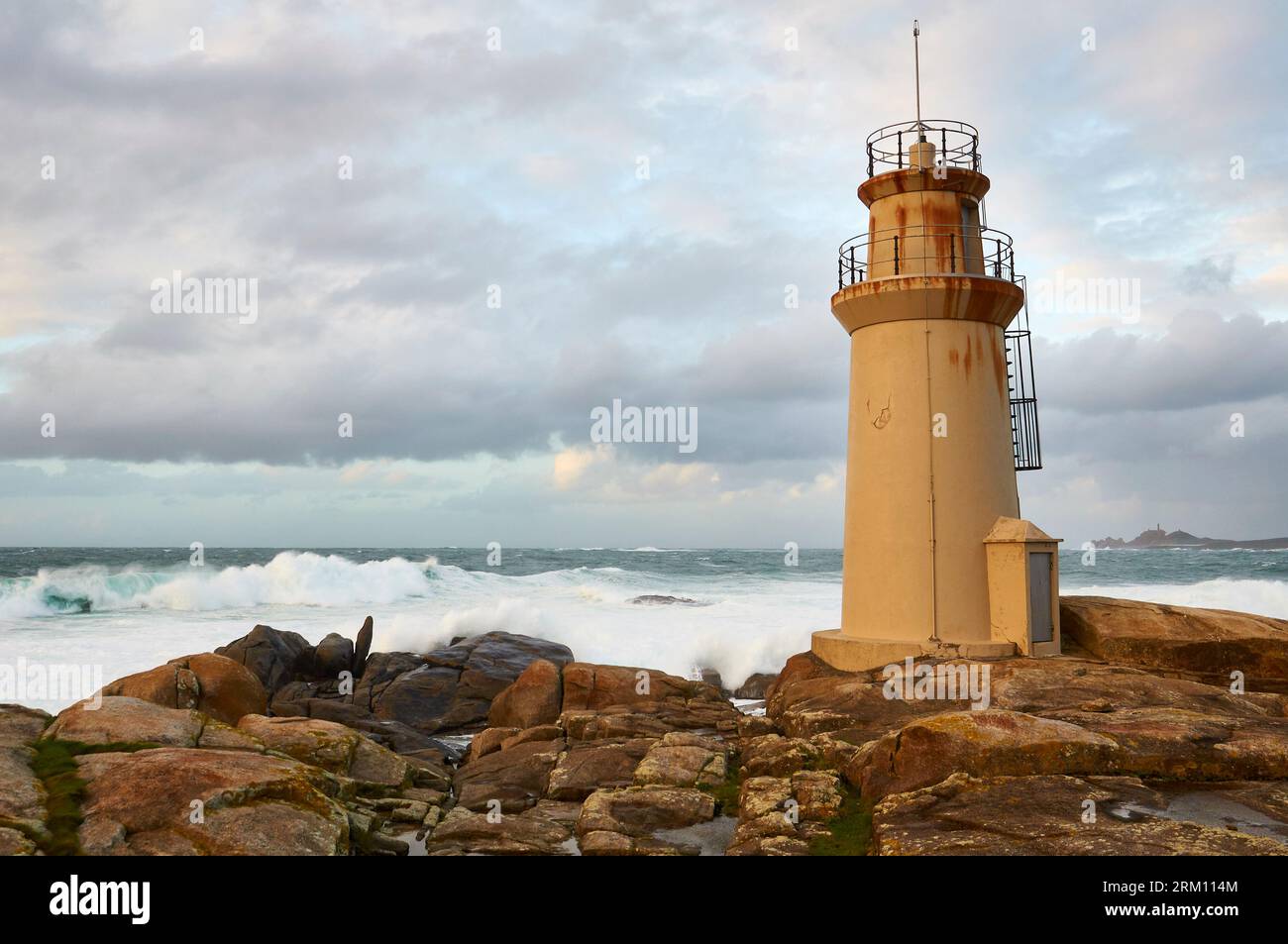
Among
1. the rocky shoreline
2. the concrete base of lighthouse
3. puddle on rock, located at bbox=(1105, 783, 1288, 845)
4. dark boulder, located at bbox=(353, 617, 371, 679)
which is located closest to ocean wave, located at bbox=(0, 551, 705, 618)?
dark boulder, located at bbox=(353, 617, 371, 679)

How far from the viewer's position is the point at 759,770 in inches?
365

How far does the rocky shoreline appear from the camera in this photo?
21.9 feet

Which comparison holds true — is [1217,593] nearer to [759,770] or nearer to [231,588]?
[231,588]

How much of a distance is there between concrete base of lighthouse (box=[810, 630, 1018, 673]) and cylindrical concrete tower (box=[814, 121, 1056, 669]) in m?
0.02

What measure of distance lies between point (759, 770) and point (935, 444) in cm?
567

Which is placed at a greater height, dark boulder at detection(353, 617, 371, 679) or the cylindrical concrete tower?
the cylindrical concrete tower

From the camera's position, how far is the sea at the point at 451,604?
25844 millimetres

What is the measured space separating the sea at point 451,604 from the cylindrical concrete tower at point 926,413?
6394mm

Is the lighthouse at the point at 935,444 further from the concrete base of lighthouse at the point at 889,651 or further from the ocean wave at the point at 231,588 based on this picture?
the ocean wave at the point at 231,588

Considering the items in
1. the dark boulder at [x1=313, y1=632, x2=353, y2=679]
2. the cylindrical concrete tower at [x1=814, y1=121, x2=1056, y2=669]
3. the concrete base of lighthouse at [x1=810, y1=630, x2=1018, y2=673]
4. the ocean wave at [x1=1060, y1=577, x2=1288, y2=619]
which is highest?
the cylindrical concrete tower at [x1=814, y1=121, x2=1056, y2=669]

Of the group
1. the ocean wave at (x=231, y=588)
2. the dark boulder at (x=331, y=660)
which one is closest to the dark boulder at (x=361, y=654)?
the dark boulder at (x=331, y=660)

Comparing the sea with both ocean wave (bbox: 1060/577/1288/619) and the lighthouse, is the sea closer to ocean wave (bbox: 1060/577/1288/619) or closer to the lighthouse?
ocean wave (bbox: 1060/577/1288/619)

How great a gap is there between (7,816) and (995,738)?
7.12 m
